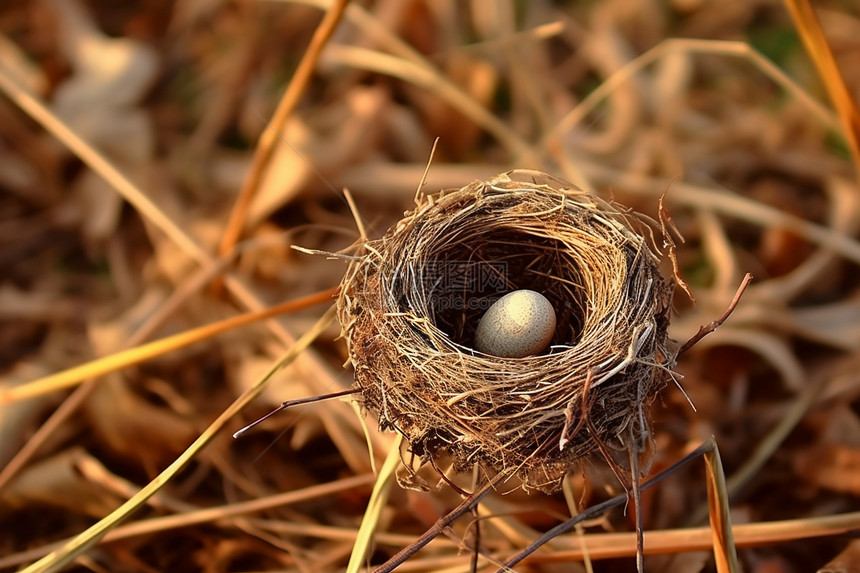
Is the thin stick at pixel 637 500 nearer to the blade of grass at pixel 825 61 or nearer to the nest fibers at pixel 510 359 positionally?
the nest fibers at pixel 510 359

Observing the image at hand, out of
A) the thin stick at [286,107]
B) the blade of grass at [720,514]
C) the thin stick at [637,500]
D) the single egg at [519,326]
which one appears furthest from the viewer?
the thin stick at [286,107]

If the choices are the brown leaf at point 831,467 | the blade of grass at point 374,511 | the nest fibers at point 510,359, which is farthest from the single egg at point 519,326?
the brown leaf at point 831,467

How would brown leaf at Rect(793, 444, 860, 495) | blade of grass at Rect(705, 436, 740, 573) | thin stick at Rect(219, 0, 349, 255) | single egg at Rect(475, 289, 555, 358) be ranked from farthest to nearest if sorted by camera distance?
brown leaf at Rect(793, 444, 860, 495), thin stick at Rect(219, 0, 349, 255), single egg at Rect(475, 289, 555, 358), blade of grass at Rect(705, 436, 740, 573)

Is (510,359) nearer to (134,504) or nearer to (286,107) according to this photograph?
(134,504)

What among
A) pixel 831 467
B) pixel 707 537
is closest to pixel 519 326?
pixel 707 537

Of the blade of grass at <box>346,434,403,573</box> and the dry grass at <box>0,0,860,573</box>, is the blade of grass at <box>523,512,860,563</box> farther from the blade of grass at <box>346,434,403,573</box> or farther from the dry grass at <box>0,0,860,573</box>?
the blade of grass at <box>346,434,403,573</box>

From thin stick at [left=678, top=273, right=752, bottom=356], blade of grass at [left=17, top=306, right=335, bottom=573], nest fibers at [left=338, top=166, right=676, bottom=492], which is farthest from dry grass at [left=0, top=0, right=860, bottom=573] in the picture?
thin stick at [left=678, top=273, right=752, bottom=356]

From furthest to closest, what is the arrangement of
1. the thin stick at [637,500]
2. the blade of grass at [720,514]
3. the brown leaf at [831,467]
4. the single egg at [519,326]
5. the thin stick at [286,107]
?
the brown leaf at [831,467] < the thin stick at [286,107] < the single egg at [519,326] < the blade of grass at [720,514] < the thin stick at [637,500]
